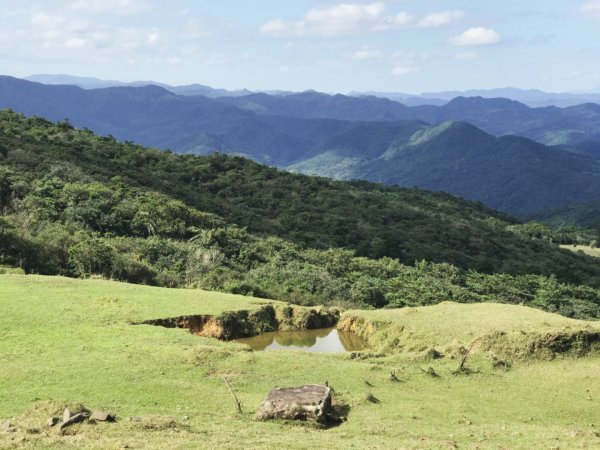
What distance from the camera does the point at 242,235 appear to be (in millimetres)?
49000

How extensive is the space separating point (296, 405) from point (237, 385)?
113 inches

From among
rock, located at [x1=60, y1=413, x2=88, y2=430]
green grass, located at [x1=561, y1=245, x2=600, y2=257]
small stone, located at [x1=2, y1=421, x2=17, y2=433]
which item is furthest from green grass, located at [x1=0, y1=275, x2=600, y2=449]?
green grass, located at [x1=561, y1=245, x2=600, y2=257]

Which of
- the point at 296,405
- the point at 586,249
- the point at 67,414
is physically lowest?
the point at 586,249

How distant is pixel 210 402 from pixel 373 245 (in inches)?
1848

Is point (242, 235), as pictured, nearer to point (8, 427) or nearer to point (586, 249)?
point (8, 427)

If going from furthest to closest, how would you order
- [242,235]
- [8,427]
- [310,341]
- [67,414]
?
1. [242,235]
2. [310,341]
3. [67,414]
4. [8,427]

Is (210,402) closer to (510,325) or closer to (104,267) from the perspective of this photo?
(510,325)

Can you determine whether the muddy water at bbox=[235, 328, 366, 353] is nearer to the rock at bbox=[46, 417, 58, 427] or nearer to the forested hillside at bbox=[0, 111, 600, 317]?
the forested hillside at bbox=[0, 111, 600, 317]

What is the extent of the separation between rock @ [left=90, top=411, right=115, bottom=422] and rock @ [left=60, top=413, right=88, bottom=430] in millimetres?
194

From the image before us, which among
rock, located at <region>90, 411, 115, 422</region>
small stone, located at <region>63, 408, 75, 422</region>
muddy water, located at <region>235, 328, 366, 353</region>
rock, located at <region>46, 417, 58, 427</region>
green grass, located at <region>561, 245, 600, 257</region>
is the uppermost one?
small stone, located at <region>63, 408, 75, 422</region>

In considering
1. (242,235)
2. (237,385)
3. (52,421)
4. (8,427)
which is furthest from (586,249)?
(8,427)

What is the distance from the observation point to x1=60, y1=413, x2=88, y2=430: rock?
38.0 feet

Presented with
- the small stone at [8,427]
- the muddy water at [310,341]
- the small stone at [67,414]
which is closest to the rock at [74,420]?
the small stone at [67,414]

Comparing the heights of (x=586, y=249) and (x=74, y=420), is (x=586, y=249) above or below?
below
